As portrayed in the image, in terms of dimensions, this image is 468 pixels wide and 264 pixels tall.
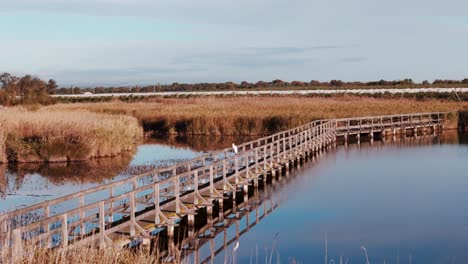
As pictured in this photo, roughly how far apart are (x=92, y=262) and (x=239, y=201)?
35.5 ft

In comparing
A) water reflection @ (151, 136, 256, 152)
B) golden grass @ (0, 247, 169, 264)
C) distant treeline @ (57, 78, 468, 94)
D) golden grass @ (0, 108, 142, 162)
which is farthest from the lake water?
distant treeline @ (57, 78, 468, 94)

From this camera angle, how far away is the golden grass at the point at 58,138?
27.2 metres

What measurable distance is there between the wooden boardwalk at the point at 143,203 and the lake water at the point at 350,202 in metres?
1.09

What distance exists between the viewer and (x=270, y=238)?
1453cm

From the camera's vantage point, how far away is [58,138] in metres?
27.8

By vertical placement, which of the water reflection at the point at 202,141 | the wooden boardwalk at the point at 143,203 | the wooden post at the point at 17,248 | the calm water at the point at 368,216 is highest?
the wooden post at the point at 17,248

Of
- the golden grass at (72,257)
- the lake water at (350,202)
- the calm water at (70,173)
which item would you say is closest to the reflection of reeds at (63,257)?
the golden grass at (72,257)

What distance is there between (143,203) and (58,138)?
1439 cm

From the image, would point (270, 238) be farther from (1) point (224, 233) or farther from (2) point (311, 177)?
(2) point (311, 177)

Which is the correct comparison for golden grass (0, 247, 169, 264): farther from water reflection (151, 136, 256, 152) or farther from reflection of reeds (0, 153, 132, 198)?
water reflection (151, 136, 256, 152)

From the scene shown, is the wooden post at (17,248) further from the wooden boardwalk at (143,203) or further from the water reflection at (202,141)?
the water reflection at (202,141)

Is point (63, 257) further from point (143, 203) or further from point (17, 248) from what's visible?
point (143, 203)

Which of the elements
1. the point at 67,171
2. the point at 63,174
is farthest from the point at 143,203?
the point at 67,171

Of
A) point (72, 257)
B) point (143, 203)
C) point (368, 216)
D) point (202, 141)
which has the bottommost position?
point (368, 216)
